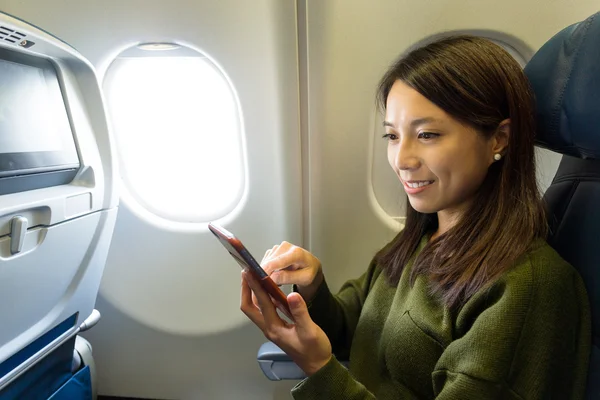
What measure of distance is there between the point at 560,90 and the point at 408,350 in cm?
60

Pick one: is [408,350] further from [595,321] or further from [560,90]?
[560,90]

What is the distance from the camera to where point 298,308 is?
0.93 metres

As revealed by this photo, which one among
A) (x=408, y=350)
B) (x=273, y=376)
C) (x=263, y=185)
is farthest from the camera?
(x=263, y=185)

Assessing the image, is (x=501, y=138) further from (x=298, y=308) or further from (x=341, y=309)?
(x=341, y=309)

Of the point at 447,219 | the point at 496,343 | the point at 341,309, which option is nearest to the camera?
the point at 496,343

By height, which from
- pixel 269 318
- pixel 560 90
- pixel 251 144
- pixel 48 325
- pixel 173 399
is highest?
pixel 560 90

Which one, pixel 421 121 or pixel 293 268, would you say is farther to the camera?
pixel 293 268

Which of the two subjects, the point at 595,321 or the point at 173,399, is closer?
the point at 595,321

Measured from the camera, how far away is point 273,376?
134 centimetres

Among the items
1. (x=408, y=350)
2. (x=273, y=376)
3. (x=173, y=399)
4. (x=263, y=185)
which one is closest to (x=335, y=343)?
(x=273, y=376)

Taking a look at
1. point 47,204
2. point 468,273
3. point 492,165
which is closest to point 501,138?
point 492,165

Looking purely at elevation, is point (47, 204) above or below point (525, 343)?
above

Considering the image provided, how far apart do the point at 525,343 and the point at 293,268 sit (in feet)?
1.96

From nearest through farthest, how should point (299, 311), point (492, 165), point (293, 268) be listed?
point (299, 311) → point (492, 165) → point (293, 268)
